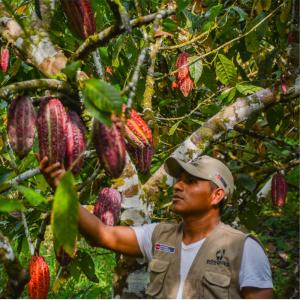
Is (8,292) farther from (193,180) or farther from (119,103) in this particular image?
(193,180)

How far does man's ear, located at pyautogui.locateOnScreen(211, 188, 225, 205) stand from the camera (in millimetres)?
1854

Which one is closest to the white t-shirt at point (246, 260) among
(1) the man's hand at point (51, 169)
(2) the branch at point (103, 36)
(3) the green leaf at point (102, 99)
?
(1) the man's hand at point (51, 169)

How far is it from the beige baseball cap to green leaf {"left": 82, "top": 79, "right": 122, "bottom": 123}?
892mm

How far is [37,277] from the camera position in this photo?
1.76 meters

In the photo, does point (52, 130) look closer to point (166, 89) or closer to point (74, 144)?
point (74, 144)

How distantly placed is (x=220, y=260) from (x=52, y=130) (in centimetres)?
80

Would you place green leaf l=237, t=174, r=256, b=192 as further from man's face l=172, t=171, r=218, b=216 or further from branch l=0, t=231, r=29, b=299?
branch l=0, t=231, r=29, b=299

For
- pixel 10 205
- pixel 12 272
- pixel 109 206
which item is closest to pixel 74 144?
pixel 10 205

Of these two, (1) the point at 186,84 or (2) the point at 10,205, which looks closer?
(2) the point at 10,205

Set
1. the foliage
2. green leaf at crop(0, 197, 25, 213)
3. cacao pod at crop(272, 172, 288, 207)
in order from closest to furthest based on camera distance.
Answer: green leaf at crop(0, 197, 25, 213) → the foliage → cacao pod at crop(272, 172, 288, 207)

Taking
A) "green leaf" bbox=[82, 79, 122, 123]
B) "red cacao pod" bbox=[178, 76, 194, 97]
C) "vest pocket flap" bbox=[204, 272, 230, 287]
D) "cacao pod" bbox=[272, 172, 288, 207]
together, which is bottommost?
"vest pocket flap" bbox=[204, 272, 230, 287]

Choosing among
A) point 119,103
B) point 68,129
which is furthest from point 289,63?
point 119,103

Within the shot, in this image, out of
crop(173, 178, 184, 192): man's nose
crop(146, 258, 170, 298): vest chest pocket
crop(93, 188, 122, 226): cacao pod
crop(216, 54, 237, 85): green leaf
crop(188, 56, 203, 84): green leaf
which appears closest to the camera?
crop(93, 188, 122, 226): cacao pod

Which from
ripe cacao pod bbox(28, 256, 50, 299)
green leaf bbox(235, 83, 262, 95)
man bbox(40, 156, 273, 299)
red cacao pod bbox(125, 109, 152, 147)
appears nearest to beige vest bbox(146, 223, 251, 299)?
man bbox(40, 156, 273, 299)
